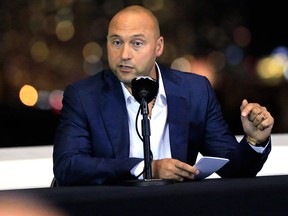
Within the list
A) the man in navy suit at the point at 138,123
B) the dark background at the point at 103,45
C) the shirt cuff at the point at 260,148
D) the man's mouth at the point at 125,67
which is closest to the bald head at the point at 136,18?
the man in navy suit at the point at 138,123

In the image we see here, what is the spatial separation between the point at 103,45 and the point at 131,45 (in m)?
1.26

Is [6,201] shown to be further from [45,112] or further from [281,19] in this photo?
[281,19]

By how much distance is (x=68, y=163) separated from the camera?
8.00ft

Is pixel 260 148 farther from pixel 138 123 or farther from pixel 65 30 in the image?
pixel 65 30

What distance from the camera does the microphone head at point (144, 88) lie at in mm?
2162

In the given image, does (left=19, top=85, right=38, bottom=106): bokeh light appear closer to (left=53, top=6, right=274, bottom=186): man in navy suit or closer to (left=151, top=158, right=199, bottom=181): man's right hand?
(left=53, top=6, right=274, bottom=186): man in navy suit

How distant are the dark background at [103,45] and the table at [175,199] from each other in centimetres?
198

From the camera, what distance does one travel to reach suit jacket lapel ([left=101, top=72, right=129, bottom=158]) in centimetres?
265

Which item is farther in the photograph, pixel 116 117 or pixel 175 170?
pixel 116 117

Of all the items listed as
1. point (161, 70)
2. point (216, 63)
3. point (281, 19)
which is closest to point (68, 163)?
point (161, 70)

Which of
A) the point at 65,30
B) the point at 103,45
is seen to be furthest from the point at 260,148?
Result: the point at 65,30

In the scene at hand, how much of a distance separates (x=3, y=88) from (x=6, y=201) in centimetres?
218

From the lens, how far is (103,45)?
12.9ft

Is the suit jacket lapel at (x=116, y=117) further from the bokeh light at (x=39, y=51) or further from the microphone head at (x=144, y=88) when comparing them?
the bokeh light at (x=39, y=51)
